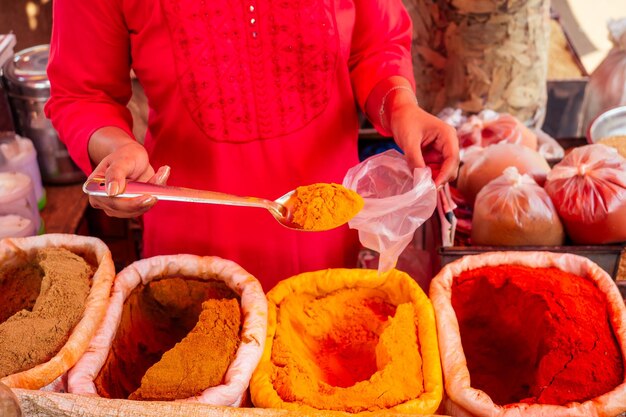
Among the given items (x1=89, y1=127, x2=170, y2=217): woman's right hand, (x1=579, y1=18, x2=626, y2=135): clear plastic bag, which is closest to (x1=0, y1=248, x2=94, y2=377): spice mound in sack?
(x1=89, y1=127, x2=170, y2=217): woman's right hand

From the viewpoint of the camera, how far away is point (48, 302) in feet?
2.87

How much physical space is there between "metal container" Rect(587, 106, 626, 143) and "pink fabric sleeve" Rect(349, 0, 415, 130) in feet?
2.53

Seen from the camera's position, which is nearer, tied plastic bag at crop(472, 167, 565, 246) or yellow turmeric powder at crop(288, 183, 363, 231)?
yellow turmeric powder at crop(288, 183, 363, 231)

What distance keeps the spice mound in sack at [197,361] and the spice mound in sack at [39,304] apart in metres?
0.14

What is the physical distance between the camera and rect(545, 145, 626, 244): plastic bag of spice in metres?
1.26

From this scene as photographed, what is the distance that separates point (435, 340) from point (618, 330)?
0.87 ft

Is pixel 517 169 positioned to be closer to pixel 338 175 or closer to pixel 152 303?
pixel 338 175

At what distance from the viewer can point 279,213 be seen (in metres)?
0.96

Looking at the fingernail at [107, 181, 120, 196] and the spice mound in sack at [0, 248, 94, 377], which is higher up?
the fingernail at [107, 181, 120, 196]

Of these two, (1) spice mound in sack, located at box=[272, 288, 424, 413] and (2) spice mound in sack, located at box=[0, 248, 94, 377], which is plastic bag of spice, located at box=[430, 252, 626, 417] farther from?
(2) spice mound in sack, located at box=[0, 248, 94, 377]

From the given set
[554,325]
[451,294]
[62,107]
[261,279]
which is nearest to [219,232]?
[261,279]

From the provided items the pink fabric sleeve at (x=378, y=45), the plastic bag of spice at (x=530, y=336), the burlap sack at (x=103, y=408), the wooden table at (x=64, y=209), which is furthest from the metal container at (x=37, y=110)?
the plastic bag of spice at (x=530, y=336)

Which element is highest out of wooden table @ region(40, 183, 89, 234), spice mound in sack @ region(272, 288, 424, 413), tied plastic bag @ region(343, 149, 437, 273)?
tied plastic bag @ region(343, 149, 437, 273)

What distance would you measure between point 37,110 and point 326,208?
4.55ft
